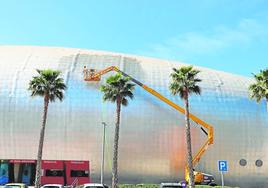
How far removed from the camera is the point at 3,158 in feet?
212

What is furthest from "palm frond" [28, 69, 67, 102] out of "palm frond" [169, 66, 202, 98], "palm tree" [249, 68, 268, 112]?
"palm tree" [249, 68, 268, 112]

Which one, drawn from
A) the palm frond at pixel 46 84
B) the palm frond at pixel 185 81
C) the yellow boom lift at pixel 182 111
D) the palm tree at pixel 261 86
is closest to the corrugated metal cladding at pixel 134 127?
the yellow boom lift at pixel 182 111

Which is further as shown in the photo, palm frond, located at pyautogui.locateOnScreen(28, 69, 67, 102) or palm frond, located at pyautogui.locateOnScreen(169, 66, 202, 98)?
palm frond, located at pyautogui.locateOnScreen(28, 69, 67, 102)

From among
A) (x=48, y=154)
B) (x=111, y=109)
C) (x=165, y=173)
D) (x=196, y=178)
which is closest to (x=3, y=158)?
(x=48, y=154)

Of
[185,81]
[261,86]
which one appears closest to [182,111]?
[185,81]

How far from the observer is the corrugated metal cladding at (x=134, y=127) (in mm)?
64062

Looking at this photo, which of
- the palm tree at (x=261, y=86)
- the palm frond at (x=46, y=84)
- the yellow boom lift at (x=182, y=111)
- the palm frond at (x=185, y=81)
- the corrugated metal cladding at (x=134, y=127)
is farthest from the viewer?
the corrugated metal cladding at (x=134, y=127)

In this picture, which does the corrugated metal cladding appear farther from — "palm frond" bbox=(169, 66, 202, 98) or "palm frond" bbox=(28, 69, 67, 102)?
"palm frond" bbox=(169, 66, 202, 98)

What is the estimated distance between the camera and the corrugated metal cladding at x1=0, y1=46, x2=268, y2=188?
64062mm

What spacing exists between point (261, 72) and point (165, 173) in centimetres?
2816

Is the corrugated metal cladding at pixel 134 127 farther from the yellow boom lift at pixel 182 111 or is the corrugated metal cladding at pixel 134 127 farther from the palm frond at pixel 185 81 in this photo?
the palm frond at pixel 185 81

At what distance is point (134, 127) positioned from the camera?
6475cm

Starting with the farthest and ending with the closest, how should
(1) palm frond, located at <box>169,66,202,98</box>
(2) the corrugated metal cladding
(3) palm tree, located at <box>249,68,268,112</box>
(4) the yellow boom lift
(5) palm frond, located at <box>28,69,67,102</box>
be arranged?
(2) the corrugated metal cladding
(4) the yellow boom lift
(5) palm frond, located at <box>28,69,67,102</box>
(1) palm frond, located at <box>169,66,202,98</box>
(3) palm tree, located at <box>249,68,268,112</box>

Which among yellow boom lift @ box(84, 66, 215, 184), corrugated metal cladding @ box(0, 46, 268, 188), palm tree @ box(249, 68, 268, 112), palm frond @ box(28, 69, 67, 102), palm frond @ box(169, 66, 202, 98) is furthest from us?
corrugated metal cladding @ box(0, 46, 268, 188)
